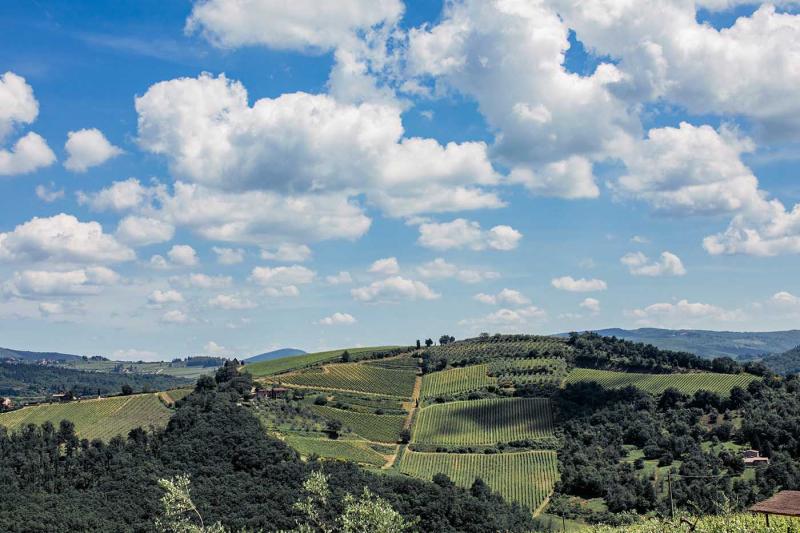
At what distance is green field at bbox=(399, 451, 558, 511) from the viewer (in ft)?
501

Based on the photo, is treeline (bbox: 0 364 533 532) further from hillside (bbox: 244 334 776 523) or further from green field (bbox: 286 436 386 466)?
hillside (bbox: 244 334 776 523)

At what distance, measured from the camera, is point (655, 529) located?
198ft

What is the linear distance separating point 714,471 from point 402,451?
7019 cm

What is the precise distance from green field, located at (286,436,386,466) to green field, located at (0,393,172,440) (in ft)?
118

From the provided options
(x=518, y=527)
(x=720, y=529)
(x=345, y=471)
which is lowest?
(x=518, y=527)

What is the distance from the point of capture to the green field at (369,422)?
184375mm

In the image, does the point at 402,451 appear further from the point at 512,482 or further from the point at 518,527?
the point at 518,527

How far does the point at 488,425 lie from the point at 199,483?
83.5 metres

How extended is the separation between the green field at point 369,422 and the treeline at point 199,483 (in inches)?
1244

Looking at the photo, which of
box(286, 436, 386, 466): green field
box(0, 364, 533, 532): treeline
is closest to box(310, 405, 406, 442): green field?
box(286, 436, 386, 466): green field

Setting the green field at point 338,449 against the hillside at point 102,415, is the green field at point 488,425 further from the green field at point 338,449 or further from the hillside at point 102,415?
the hillside at point 102,415

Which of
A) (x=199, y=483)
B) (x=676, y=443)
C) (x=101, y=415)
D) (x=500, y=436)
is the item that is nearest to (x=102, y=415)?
(x=101, y=415)

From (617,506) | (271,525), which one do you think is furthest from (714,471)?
(271,525)

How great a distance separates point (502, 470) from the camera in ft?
545
